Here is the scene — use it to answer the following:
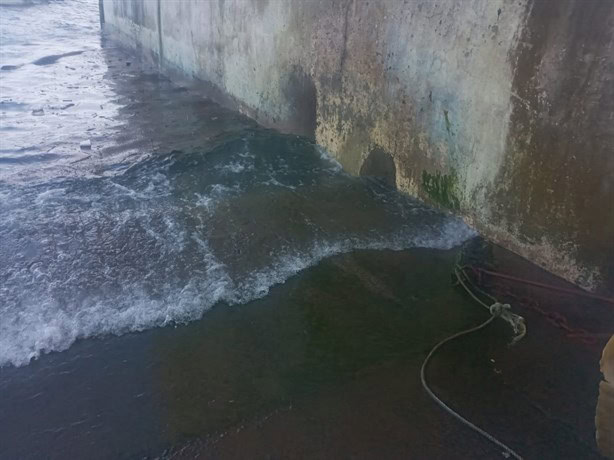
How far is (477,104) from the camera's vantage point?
4.43 m

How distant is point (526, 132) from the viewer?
4086mm

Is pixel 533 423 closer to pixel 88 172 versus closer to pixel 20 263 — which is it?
pixel 20 263

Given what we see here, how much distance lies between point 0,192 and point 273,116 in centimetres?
364

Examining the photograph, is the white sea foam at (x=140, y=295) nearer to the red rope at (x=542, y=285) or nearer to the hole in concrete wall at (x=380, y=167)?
the red rope at (x=542, y=285)

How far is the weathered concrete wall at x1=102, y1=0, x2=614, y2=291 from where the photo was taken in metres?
3.67

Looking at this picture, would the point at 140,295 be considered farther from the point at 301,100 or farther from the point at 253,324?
the point at 301,100

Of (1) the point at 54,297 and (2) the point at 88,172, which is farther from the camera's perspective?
(2) the point at 88,172

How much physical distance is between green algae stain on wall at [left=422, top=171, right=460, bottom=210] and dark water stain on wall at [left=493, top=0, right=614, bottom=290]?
662 millimetres

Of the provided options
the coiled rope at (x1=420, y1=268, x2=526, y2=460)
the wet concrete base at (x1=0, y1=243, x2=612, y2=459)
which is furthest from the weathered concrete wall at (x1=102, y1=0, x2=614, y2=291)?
the wet concrete base at (x1=0, y1=243, x2=612, y2=459)

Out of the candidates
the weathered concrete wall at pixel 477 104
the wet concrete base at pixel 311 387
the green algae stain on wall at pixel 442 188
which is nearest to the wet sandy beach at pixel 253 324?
the wet concrete base at pixel 311 387

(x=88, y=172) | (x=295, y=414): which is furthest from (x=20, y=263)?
(x=295, y=414)

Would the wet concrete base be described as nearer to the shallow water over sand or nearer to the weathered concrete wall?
the shallow water over sand

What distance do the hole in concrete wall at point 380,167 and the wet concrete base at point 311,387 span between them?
6.03 feet

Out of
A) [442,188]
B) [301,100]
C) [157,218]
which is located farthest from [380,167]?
[157,218]
